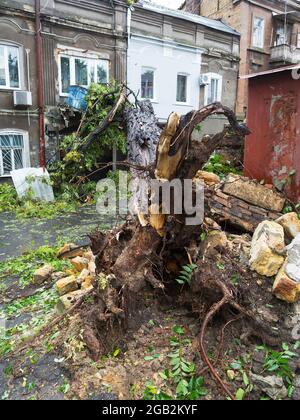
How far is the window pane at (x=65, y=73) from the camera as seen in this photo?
10781 millimetres

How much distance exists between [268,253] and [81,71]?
10427 mm

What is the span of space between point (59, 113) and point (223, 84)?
26.6 ft

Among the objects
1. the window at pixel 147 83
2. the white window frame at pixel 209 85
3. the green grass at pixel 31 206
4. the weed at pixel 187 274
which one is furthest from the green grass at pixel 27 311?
the white window frame at pixel 209 85

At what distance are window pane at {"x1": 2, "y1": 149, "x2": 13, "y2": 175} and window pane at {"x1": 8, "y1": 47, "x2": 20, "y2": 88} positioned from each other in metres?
2.13

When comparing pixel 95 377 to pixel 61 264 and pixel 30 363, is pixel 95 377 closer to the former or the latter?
pixel 30 363

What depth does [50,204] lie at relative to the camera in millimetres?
8945

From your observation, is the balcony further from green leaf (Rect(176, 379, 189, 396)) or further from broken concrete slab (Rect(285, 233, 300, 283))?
green leaf (Rect(176, 379, 189, 396))

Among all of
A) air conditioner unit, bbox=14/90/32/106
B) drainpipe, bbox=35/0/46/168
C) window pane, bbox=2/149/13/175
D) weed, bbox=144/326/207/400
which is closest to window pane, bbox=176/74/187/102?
drainpipe, bbox=35/0/46/168

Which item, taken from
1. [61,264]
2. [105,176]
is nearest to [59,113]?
[105,176]

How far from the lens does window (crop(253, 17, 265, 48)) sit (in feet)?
50.6

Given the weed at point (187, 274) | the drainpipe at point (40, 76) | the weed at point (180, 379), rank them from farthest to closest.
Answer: the drainpipe at point (40, 76) → the weed at point (187, 274) → the weed at point (180, 379)

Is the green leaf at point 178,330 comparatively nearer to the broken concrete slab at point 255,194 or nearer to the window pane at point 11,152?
the broken concrete slab at point 255,194

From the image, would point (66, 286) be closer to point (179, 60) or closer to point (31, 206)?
point (31, 206)

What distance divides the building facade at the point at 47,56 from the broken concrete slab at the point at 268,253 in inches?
363
